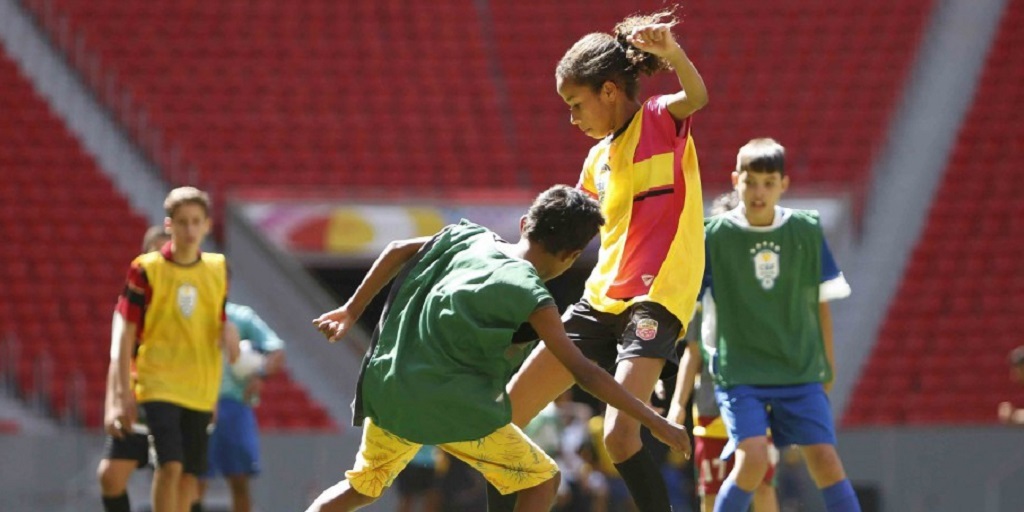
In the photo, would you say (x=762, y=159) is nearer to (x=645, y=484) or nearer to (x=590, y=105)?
(x=590, y=105)

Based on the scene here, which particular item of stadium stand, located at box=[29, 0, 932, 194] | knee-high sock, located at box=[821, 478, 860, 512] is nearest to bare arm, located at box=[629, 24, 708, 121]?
knee-high sock, located at box=[821, 478, 860, 512]

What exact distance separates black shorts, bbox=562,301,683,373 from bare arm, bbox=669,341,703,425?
0.46 metres

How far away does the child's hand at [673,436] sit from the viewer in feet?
14.8

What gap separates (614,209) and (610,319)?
1.33ft

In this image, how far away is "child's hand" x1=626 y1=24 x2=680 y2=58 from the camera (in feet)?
16.7

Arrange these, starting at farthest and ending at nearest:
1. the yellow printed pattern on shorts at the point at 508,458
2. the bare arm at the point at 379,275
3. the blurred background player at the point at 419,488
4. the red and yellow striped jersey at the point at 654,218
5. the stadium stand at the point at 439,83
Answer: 1. the stadium stand at the point at 439,83
2. the blurred background player at the point at 419,488
3. the red and yellow striped jersey at the point at 654,218
4. the bare arm at the point at 379,275
5. the yellow printed pattern on shorts at the point at 508,458

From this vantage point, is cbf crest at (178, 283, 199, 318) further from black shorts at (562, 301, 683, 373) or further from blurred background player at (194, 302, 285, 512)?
black shorts at (562, 301, 683, 373)

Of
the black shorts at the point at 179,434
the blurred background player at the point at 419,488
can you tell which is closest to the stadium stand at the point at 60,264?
the blurred background player at the point at 419,488

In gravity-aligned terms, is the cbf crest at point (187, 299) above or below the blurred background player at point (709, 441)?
above

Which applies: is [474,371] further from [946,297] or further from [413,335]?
[946,297]

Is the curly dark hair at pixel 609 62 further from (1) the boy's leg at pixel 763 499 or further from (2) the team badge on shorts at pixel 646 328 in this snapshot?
(1) the boy's leg at pixel 763 499

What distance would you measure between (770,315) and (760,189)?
1.71 ft

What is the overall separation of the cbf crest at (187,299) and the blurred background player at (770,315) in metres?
2.43

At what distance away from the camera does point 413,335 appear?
15.8ft
